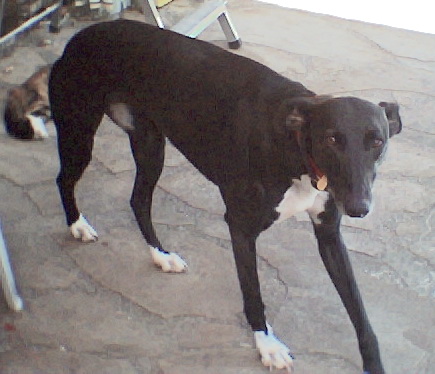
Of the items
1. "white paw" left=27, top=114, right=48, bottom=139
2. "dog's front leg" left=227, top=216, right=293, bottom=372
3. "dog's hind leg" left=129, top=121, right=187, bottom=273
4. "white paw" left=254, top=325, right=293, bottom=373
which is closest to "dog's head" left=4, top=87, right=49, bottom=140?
"white paw" left=27, top=114, right=48, bottom=139

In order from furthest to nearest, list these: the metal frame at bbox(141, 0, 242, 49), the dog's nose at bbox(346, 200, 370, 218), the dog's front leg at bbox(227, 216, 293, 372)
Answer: the metal frame at bbox(141, 0, 242, 49) → the dog's front leg at bbox(227, 216, 293, 372) → the dog's nose at bbox(346, 200, 370, 218)

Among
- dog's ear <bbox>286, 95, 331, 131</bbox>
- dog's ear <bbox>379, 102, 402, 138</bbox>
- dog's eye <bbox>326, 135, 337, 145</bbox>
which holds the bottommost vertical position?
dog's ear <bbox>379, 102, 402, 138</bbox>

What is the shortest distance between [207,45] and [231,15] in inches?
101

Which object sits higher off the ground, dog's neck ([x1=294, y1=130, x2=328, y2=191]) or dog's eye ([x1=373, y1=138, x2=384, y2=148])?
dog's eye ([x1=373, y1=138, x2=384, y2=148])

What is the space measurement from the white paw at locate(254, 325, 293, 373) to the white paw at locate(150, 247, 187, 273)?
1.48ft

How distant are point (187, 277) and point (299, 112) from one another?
98 centimetres

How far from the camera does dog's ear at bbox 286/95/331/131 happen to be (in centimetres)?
188

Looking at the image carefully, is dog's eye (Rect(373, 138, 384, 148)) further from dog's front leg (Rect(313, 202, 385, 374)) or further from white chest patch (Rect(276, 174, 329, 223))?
dog's front leg (Rect(313, 202, 385, 374))

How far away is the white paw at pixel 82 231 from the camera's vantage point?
2811 mm

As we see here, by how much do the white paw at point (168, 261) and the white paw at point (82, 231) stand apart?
10.2 inches

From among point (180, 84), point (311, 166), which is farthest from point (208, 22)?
point (311, 166)

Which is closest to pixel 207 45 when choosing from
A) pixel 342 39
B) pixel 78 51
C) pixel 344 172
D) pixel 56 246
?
pixel 78 51

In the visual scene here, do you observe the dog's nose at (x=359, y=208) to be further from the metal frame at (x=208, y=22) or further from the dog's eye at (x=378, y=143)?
the metal frame at (x=208, y=22)

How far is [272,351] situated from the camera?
2.31m
